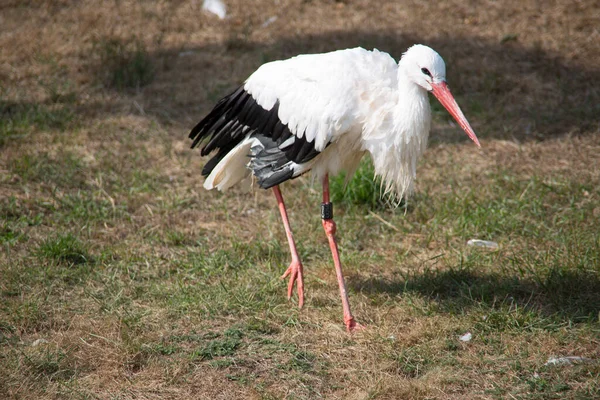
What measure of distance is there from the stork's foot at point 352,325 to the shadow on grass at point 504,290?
410mm

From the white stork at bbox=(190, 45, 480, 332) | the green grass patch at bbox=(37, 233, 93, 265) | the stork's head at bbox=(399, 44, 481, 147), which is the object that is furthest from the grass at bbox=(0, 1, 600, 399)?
the stork's head at bbox=(399, 44, 481, 147)

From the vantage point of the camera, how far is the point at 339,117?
12.4 feet

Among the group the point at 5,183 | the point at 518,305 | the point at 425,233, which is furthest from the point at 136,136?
the point at 518,305

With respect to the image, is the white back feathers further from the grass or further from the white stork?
the grass

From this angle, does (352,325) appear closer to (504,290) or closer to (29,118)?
(504,290)

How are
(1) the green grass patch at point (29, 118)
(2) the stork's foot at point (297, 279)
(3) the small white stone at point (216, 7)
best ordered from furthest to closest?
(3) the small white stone at point (216, 7), (1) the green grass patch at point (29, 118), (2) the stork's foot at point (297, 279)

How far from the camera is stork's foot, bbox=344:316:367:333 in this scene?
12.9 ft

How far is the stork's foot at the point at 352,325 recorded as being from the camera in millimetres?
3923

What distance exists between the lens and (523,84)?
22.7ft

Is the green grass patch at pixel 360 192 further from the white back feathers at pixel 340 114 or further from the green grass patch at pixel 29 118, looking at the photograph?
the green grass patch at pixel 29 118

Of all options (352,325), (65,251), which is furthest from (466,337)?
(65,251)

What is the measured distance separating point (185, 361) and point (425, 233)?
216cm

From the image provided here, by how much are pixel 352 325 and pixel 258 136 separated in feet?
4.26

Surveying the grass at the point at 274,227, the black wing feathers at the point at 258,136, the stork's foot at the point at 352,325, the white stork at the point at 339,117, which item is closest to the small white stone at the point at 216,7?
the grass at the point at 274,227
